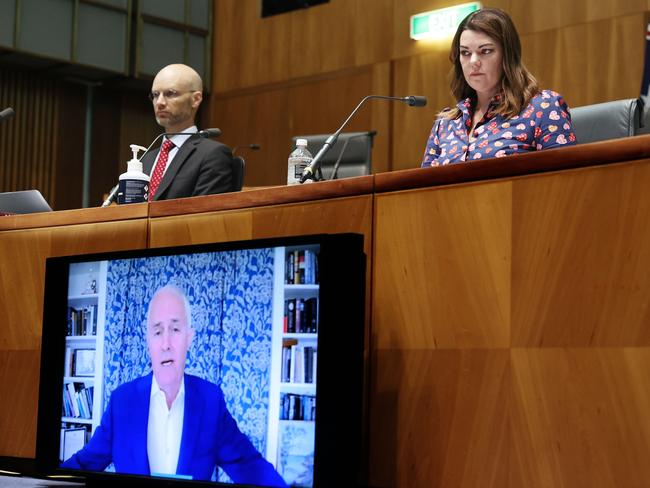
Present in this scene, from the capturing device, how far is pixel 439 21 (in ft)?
22.9

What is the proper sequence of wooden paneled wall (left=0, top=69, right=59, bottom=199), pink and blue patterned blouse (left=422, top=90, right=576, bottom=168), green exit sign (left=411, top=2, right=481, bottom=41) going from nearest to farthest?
pink and blue patterned blouse (left=422, top=90, right=576, bottom=168) → green exit sign (left=411, top=2, right=481, bottom=41) → wooden paneled wall (left=0, top=69, right=59, bottom=199)

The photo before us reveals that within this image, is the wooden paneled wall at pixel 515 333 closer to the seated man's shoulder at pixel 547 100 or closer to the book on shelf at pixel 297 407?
the book on shelf at pixel 297 407

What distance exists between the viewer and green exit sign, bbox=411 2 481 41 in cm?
685

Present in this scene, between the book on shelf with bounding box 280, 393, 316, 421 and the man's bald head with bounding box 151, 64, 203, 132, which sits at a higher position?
the man's bald head with bounding box 151, 64, 203, 132

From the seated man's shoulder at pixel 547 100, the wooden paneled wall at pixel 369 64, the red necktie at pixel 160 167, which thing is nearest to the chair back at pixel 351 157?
the wooden paneled wall at pixel 369 64

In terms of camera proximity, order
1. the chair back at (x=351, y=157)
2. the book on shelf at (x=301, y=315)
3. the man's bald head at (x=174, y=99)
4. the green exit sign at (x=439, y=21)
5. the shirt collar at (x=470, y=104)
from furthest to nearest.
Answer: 1. the green exit sign at (x=439, y=21)
2. the chair back at (x=351, y=157)
3. the man's bald head at (x=174, y=99)
4. the shirt collar at (x=470, y=104)
5. the book on shelf at (x=301, y=315)

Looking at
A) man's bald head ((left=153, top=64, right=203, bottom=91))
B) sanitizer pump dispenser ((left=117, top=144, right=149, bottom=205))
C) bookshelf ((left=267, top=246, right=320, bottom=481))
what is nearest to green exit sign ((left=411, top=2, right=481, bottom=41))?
man's bald head ((left=153, top=64, right=203, bottom=91))

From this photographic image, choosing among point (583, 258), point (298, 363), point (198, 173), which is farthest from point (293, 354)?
point (198, 173)

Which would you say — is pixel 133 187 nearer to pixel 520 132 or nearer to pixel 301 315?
pixel 301 315

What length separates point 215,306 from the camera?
7.59 feet

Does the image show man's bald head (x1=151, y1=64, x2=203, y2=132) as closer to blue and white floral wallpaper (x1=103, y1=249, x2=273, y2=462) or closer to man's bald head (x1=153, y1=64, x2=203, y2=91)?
man's bald head (x1=153, y1=64, x2=203, y2=91)

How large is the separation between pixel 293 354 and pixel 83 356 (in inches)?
26.7

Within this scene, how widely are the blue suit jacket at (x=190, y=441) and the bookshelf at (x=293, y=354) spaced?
0.07m

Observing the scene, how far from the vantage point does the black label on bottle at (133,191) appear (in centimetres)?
300
